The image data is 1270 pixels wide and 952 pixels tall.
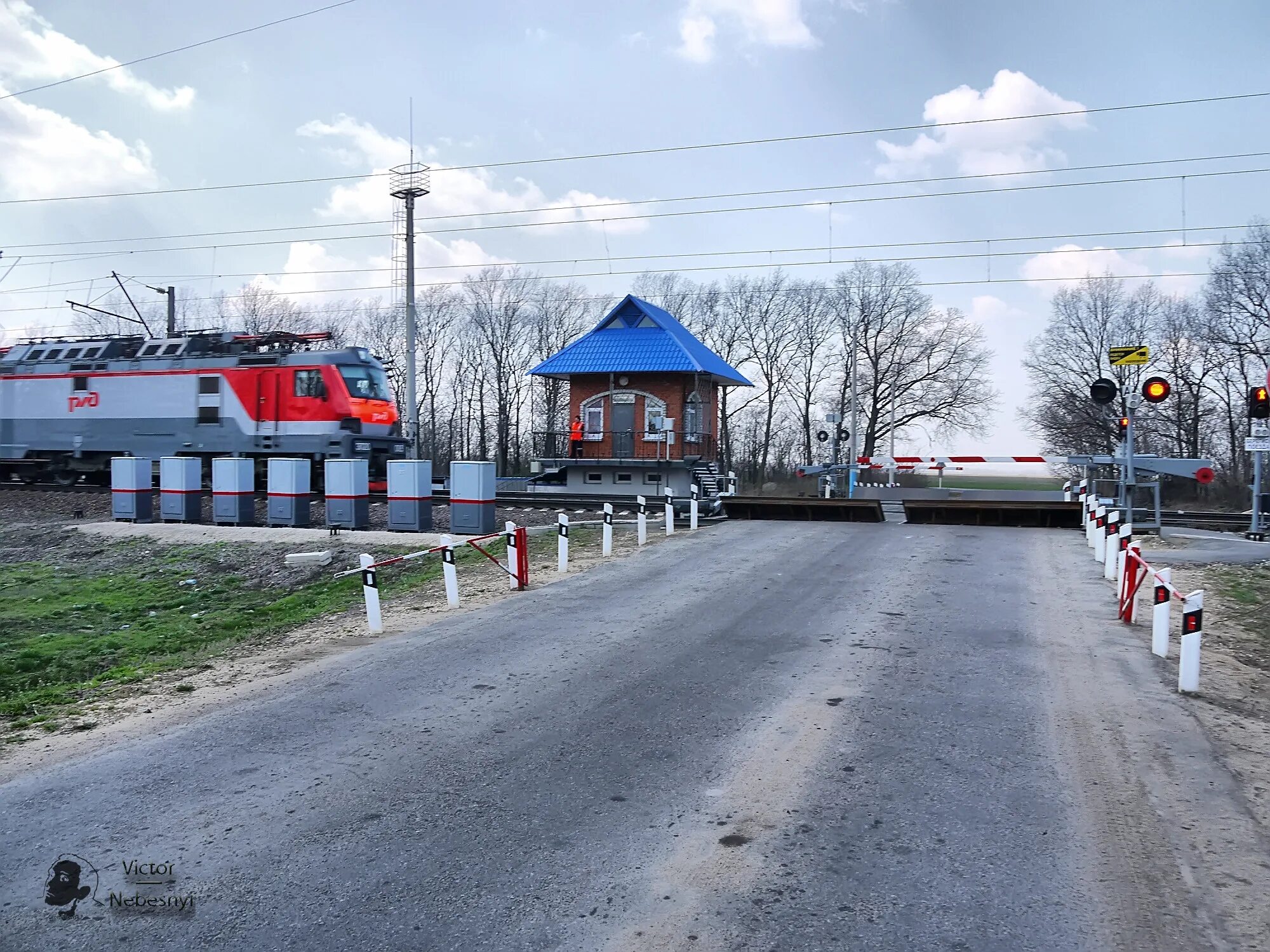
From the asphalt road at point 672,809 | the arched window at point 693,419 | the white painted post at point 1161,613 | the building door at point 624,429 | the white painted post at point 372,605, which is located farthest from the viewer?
the building door at point 624,429

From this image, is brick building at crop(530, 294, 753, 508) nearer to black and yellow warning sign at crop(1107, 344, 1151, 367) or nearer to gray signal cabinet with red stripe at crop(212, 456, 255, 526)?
gray signal cabinet with red stripe at crop(212, 456, 255, 526)

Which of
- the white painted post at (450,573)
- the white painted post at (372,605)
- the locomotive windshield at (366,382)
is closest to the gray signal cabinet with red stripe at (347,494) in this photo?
the locomotive windshield at (366,382)

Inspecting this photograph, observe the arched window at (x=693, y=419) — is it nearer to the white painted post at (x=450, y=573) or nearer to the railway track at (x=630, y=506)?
the railway track at (x=630, y=506)

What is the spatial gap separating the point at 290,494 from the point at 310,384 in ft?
18.4

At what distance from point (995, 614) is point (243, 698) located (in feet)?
25.6

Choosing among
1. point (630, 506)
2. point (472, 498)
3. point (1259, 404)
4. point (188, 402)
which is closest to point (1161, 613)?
point (1259, 404)

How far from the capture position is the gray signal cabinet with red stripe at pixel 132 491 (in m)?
21.8

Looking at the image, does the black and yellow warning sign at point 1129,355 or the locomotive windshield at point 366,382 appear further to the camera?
the locomotive windshield at point 366,382

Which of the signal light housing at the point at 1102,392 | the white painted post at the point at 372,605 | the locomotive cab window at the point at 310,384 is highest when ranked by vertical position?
the locomotive cab window at the point at 310,384

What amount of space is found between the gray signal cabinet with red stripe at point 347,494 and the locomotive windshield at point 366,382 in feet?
20.3

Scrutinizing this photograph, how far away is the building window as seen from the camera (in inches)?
1383

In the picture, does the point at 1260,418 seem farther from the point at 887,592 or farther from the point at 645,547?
the point at 645,547

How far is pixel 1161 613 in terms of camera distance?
8.36m

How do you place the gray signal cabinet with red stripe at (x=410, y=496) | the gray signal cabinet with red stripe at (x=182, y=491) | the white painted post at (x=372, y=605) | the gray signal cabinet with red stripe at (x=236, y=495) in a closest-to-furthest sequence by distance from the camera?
the white painted post at (x=372, y=605)
the gray signal cabinet with red stripe at (x=410, y=496)
the gray signal cabinet with red stripe at (x=236, y=495)
the gray signal cabinet with red stripe at (x=182, y=491)
